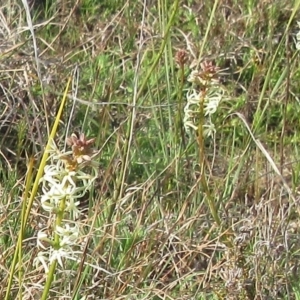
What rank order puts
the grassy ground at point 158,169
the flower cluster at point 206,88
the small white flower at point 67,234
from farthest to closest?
the grassy ground at point 158,169, the flower cluster at point 206,88, the small white flower at point 67,234

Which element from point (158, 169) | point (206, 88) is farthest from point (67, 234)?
point (158, 169)

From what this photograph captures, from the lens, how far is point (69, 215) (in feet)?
6.09

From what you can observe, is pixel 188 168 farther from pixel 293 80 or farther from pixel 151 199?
pixel 293 80

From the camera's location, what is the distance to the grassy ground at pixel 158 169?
172cm

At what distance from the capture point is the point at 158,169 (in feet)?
6.98

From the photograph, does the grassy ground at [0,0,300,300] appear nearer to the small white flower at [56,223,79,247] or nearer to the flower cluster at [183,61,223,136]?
the flower cluster at [183,61,223,136]

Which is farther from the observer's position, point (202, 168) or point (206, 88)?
point (202, 168)

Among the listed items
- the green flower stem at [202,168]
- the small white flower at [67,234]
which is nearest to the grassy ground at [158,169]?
the green flower stem at [202,168]

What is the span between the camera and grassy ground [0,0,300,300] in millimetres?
1722

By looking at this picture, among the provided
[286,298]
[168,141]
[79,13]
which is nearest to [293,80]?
[168,141]

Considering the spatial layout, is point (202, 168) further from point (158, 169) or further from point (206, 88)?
point (158, 169)

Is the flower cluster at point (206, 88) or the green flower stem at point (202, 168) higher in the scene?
the flower cluster at point (206, 88)

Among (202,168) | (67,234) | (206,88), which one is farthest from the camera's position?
(202,168)

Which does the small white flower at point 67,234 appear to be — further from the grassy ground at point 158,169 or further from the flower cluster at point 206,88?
the flower cluster at point 206,88
